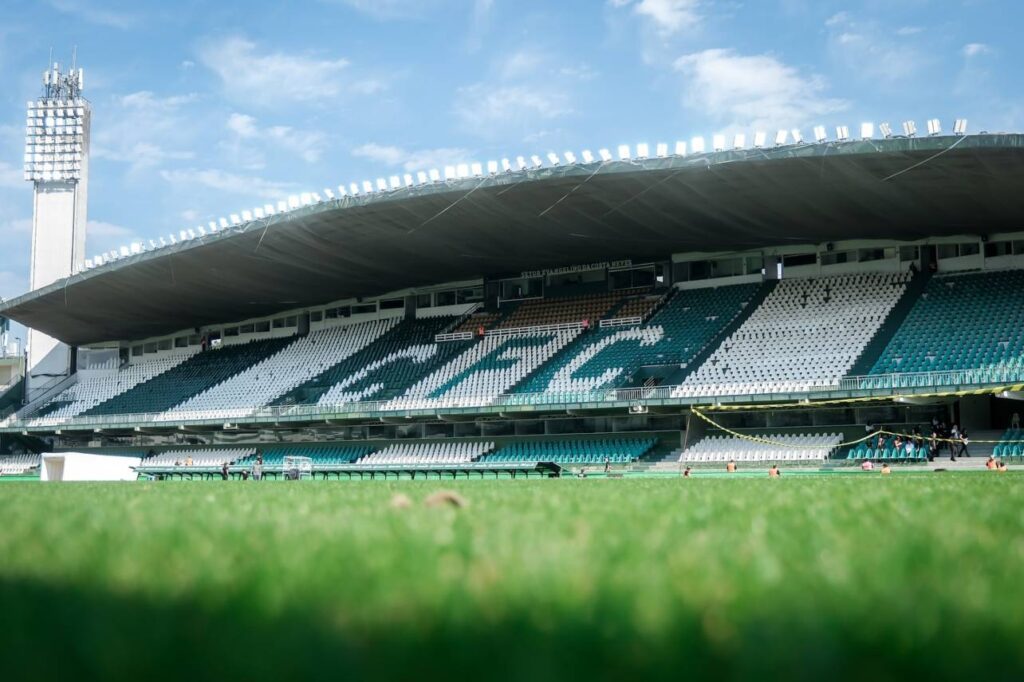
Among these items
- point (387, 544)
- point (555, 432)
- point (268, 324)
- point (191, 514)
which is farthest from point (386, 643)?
point (268, 324)

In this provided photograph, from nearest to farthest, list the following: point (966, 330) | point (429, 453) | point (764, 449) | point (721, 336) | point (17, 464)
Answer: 1. point (966, 330)
2. point (764, 449)
3. point (721, 336)
4. point (429, 453)
5. point (17, 464)

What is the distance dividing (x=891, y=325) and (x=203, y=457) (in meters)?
34.0

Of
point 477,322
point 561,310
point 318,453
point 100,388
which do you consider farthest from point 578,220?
point 100,388

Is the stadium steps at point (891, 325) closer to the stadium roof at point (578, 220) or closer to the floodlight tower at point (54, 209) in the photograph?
the stadium roof at point (578, 220)

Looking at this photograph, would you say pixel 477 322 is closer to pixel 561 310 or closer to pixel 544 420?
pixel 561 310

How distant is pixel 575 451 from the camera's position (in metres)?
39.8

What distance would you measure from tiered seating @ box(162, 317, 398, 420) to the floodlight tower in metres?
17.0

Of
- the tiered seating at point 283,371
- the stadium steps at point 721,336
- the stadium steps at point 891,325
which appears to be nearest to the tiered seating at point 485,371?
the stadium steps at point 721,336

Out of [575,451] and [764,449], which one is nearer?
[764,449]

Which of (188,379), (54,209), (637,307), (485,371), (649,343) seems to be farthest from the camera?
(54,209)

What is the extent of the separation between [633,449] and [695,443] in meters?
2.48

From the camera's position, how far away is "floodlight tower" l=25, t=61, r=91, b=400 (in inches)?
2446

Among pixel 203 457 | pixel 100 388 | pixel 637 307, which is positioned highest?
pixel 637 307

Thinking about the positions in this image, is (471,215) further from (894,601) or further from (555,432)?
(894,601)
